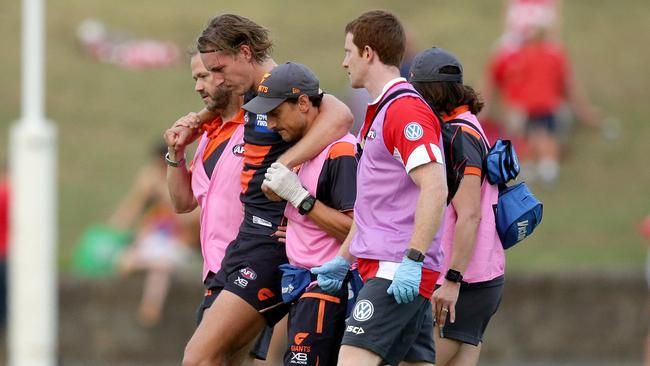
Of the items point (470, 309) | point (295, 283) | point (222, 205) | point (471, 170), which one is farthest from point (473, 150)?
point (222, 205)

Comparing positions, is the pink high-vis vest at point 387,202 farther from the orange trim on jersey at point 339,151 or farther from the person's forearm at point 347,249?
the orange trim on jersey at point 339,151

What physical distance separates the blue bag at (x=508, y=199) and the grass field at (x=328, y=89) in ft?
26.3

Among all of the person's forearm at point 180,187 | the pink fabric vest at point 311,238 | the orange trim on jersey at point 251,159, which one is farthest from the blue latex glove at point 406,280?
the person's forearm at point 180,187

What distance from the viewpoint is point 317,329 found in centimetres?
775

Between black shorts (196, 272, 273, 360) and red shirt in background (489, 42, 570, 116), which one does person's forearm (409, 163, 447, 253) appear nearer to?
black shorts (196, 272, 273, 360)

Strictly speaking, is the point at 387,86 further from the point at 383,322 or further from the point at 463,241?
the point at 383,322

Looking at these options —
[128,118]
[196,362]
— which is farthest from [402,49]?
[128,118]

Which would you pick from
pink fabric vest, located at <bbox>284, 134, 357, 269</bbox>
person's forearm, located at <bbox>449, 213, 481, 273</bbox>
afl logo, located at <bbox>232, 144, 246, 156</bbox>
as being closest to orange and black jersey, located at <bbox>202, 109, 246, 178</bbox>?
afl logo, located at <bbox>232, 144, 246, 156</bbox>

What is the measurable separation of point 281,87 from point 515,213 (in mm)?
1467

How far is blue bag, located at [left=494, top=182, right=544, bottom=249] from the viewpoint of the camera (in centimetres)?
812

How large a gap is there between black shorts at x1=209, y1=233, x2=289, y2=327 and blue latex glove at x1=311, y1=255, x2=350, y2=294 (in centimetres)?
48

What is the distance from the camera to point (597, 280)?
1482cm

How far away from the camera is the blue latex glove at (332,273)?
7641 mm

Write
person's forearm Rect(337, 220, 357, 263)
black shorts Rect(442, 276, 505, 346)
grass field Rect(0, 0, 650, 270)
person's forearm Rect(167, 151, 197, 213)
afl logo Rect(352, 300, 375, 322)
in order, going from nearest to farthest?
afl logo Rect(352, 300, 375, 322) < person's forearm Rect(337, 220, 357, 263) < black shorts Rect(442, 276, 505, 346) < person's forearm Rect(167, 151, 197, 213) < grass field Rect(0, 0, 650, 270)
